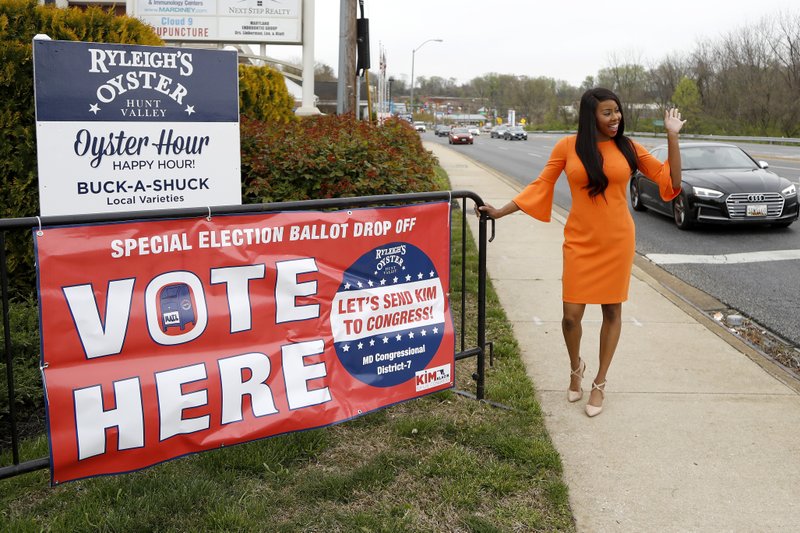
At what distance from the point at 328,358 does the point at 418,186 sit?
325cm

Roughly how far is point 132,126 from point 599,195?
2.83 meters

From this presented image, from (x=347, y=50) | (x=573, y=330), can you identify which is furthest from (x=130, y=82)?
(x=347, y=50)

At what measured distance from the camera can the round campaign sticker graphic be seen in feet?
12.7

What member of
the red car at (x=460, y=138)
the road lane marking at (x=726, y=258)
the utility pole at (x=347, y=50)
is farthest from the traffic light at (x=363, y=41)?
the red car at (x=460, y=138)

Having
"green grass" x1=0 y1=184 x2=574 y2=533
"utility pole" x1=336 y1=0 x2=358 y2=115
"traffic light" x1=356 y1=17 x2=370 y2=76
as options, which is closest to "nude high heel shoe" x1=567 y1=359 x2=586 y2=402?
"green grass" x1=0 y1=184 x2=574 y2=533

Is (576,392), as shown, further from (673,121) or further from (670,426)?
(673,121)

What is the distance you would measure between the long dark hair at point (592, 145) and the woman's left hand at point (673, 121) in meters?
0.25

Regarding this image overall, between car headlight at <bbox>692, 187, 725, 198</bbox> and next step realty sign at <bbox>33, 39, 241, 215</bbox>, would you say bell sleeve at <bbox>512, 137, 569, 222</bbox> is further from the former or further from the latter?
car headlight at <bbox>692, 187, 725, 198</bbox>

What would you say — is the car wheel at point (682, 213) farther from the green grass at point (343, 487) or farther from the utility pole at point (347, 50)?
the green grass at point (343, 487)

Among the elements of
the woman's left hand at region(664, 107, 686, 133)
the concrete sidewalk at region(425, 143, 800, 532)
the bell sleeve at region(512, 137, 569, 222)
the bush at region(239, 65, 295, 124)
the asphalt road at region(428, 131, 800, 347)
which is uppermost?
the bush at region(239, 65, 295, 124)

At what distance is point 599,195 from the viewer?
4.29 m

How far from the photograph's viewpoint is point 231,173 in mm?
5234

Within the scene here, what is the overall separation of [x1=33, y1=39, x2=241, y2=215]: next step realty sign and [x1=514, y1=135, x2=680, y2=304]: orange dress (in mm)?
2088

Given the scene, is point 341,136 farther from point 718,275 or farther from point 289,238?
point 718,275
